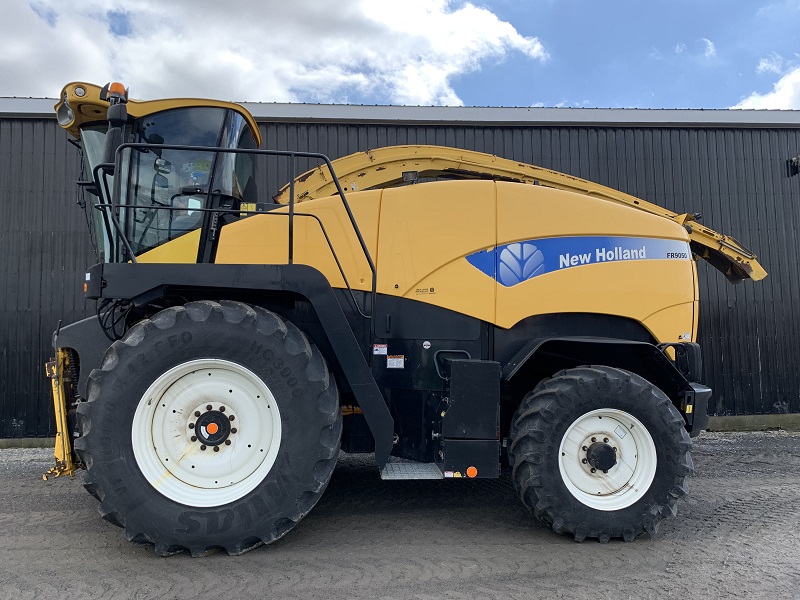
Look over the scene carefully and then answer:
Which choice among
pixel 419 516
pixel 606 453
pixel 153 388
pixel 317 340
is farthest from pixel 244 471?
pixel 606 453

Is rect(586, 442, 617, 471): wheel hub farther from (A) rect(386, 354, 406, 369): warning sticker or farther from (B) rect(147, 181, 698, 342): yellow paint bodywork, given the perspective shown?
(A) rect(386, 354, 406, 369): warning sticker

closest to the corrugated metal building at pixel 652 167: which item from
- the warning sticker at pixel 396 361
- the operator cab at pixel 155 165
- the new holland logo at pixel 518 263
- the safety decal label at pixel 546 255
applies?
the operator cab at pixel 155 165

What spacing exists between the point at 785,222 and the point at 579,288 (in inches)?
265

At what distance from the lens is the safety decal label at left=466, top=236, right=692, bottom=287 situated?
13.3 feet

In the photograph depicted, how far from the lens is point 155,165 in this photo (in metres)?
4.07

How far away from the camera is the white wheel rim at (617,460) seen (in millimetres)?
3809

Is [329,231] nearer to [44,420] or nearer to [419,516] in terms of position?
[419,516]

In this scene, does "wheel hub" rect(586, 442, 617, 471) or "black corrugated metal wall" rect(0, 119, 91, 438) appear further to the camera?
"black corrugated metal wall" rect(0, 119, 91, 438)

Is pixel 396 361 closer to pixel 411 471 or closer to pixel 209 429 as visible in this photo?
pixel 411 471

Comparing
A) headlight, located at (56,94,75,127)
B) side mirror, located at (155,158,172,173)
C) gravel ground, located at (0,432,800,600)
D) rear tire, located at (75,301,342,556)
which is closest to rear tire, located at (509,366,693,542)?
gravel ground, located at (0,432,800,600)

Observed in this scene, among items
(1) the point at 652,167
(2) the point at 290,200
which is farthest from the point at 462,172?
(1) the point at 652,167

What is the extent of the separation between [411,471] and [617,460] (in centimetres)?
147

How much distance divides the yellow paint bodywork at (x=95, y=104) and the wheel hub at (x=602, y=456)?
3.80 metres

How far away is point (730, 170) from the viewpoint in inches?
343
